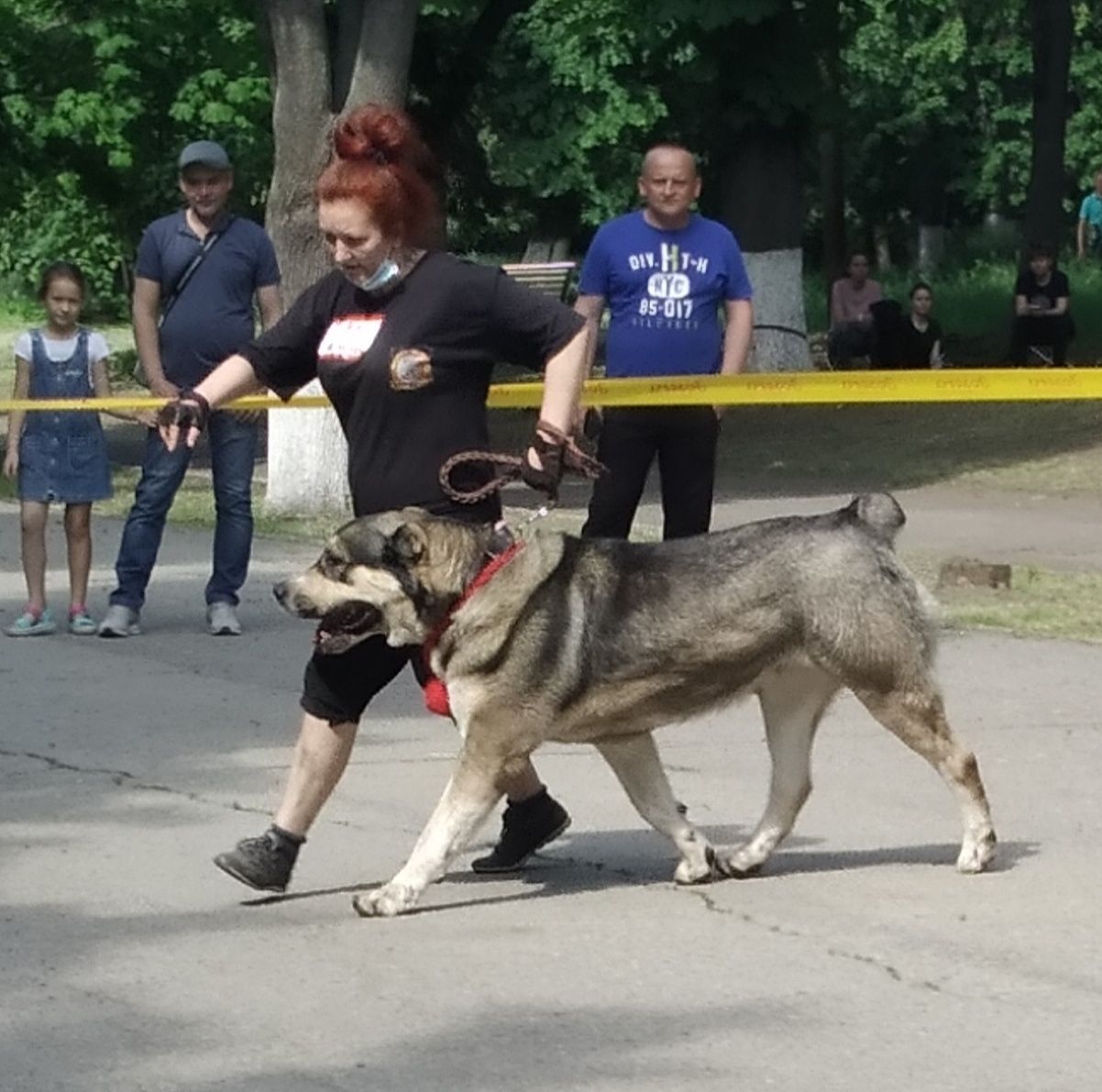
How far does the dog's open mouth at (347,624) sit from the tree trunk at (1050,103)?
23525 millimetres

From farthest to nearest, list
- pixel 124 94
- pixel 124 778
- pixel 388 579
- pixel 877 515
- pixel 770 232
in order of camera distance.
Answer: pixel 124 94, pixel 770 232, pixel 124 778, pixel 877 515, pixel 388 579

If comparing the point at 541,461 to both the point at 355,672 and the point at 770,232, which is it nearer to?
the point at 355,672

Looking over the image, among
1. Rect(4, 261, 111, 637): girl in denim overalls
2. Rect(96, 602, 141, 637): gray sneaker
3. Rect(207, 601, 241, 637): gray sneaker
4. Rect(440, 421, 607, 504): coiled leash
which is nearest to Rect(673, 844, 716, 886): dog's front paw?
Rect(440, 421, 607, 504): coiled leash

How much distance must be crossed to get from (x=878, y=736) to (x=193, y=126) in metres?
22.7

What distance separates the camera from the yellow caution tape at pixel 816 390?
9.72 metres

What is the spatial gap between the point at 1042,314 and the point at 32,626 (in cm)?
1587

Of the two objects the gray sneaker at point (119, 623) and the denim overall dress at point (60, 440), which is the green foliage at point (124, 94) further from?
the gray sneaker at point (119, 623)

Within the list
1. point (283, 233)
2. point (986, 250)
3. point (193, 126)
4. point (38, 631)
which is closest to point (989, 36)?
point (986, 250)

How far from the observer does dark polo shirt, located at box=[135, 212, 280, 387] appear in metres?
11.2

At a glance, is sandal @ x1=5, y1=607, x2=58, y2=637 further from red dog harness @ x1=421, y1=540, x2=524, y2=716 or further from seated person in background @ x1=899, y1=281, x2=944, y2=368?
seated person in background @ x1=899, y1=281, x2=944, y2=368

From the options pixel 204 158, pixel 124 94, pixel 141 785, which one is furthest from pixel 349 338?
pixel 124 94

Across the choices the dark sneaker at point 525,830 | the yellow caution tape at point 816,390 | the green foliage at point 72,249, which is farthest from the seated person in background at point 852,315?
the dark sneaker at point 525,830

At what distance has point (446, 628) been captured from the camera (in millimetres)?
6582

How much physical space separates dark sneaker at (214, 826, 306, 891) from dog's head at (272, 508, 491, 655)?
1.82ft
